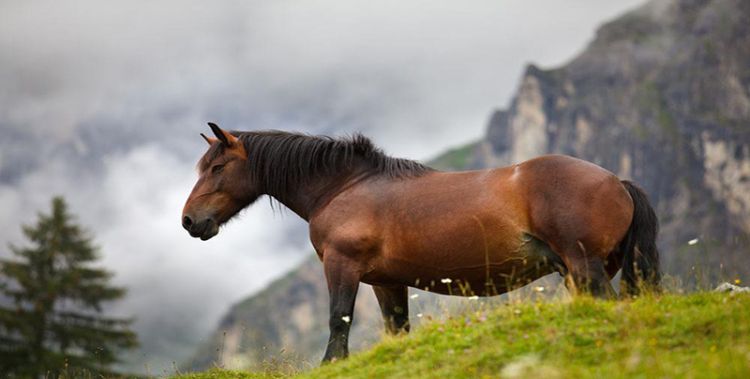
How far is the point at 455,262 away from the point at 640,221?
7.42 feet

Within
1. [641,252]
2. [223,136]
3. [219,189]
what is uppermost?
[223,136]

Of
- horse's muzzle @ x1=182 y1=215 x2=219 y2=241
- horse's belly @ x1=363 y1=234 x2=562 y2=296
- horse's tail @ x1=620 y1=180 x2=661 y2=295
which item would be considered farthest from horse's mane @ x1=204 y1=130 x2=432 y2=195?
horse's tail @ x1=620 y1=180 x2=661 y2=295

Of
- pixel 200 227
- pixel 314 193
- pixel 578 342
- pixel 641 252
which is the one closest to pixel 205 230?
pixel 200 227

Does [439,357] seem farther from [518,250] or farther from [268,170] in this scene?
[268,170]

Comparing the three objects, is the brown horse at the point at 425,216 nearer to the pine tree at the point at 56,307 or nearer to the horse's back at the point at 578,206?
the horse's back at the point at 578,206

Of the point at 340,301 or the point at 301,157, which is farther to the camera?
the point at 301,157

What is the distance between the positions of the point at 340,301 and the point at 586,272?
303cm

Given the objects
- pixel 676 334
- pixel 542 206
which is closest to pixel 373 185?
pixel 542 206

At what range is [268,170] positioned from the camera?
11.4m

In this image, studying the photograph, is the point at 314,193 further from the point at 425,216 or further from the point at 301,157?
the point at 425,216

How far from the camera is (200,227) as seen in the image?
11273mm

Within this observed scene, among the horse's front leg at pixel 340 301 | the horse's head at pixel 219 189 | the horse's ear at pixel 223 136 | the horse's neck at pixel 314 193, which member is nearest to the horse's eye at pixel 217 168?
the horse's head at pixel 219 189

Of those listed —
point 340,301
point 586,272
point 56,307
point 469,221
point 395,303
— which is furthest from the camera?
point 56,307

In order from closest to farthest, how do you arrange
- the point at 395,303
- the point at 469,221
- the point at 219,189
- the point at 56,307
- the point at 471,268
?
the point at 469,221 < the point at 471,268 < the point at 395,303 < the point at 219,189 < the point at 56,307
